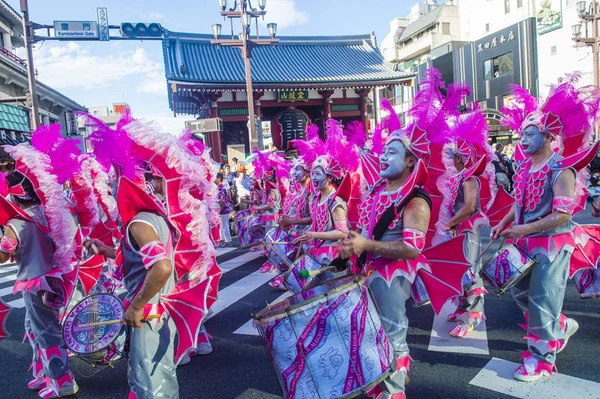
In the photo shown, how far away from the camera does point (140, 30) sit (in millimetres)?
18719

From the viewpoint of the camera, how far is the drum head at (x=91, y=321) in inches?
107

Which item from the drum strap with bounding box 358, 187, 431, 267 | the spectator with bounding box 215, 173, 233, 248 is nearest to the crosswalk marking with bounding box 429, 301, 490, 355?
the drum strap with bounding box 358, 187, 431, 267

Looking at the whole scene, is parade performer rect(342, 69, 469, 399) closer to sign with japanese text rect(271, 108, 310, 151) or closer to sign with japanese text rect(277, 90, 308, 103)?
sign with japanese text rect(271, 108, 310, 151)

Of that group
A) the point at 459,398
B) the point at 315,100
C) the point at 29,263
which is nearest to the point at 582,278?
the point at 459,398

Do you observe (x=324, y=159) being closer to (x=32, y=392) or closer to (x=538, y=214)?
(x=538, y=214)

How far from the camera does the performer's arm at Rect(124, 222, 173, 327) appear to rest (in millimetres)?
2426

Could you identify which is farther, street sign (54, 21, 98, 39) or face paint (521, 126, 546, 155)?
street sign (54, 21, 98, 39)

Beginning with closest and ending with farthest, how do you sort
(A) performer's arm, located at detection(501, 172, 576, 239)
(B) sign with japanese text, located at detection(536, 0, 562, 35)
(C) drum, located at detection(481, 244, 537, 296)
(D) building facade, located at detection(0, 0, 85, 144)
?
(A) performer's arm, located at detection(501, 172, 576, 239) < (C) drum, located at detection(481, 244, 537, 296) < (D) building facade, located at detection(0, 0, 85, 144) < (B) sign with japanese text, located at detection(536, 0, 562, 35)

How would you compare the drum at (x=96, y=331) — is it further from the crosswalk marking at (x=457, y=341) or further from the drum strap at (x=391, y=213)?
the crosswalk marking at (x=457, y=341)

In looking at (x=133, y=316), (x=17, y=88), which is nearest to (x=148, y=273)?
(x=133, y=316)

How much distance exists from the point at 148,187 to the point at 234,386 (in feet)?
5.71

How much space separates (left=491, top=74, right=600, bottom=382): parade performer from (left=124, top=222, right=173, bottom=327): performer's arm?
2382mm

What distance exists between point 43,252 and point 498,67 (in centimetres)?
3352

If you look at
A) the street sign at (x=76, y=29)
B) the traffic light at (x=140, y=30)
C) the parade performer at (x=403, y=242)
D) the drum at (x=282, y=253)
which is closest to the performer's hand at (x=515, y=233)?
the parade performer at (x=403, y=242)
